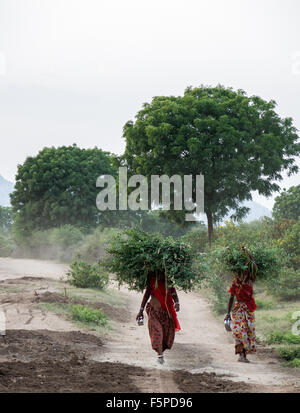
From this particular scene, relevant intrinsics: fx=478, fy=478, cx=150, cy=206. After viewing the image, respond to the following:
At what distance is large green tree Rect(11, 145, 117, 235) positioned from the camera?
131ft

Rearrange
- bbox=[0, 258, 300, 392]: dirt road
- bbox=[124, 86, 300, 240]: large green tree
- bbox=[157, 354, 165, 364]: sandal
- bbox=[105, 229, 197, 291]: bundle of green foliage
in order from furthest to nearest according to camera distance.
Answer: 1. bbox=[124, 86, 300, 240]: large green tree
2. bbox=[105, 229, 197, 291]: bundle of green foliage
3. bbox=[157, 354, 165, 364]: sandal
4. bbox=[0, 258, 300, 392]: dirt road

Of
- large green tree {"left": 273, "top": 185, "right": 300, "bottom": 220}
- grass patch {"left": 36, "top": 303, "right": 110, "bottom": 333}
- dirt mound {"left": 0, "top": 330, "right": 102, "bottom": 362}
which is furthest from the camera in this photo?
large green tree {"left": 273, "top": 185, "right": 300, "bottom": 220}

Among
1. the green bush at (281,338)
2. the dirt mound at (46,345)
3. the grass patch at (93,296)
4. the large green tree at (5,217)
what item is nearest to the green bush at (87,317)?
the dirt mound at (46,345)

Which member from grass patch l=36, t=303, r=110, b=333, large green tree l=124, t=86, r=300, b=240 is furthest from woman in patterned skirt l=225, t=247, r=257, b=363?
large green tree l=124, t=86, r=300, b=240

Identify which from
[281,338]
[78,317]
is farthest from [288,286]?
[78,317]

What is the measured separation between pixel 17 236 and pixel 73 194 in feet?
22.8

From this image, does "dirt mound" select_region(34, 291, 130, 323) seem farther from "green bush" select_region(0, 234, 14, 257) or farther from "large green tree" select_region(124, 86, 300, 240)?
"green bush" select_region(0, 234, 14, 257)

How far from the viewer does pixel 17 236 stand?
1679 inches

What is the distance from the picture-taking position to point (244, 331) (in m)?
8.48

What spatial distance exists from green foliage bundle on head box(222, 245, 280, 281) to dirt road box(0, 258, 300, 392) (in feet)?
5.18

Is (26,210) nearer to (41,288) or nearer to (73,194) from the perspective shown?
(73,194)

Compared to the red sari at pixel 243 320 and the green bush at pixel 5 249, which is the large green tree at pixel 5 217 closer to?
the green bush at pixel 5 249
